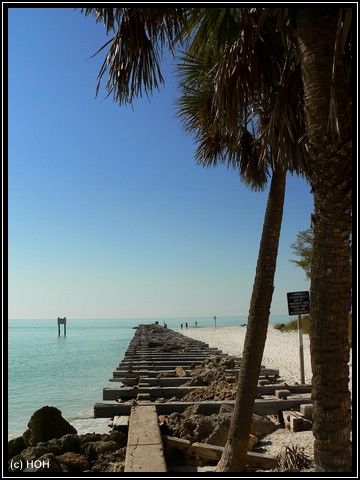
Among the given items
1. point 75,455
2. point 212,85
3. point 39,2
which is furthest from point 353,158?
point 75,455

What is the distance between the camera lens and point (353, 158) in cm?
311

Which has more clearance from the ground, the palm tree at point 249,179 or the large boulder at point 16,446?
the palm tree at point 249,179

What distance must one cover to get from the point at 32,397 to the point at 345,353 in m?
19.6

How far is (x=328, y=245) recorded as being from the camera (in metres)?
3.15

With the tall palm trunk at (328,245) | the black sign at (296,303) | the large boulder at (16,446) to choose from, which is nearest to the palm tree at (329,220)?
the tall palm trunk at (328,245)

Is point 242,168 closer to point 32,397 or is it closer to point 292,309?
point 292,309

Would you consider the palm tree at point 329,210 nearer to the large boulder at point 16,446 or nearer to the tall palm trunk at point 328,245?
the tall palm trunk at point 328,245

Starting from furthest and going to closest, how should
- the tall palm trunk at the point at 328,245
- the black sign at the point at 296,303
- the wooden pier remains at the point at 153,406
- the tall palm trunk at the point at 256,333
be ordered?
1. the black sign at the point at 296,303
2. the wooden pier remains at the point at 153,406
3. the tall palm trunk at the point at 256,333
4. the tall palm trunk at the point at 328,245

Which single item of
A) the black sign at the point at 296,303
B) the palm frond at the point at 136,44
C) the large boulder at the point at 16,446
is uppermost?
the palm frond at the point at 136,44

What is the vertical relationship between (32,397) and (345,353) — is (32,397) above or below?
below

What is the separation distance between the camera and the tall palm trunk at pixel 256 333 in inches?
164

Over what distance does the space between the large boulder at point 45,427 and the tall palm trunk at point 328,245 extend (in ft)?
14.4

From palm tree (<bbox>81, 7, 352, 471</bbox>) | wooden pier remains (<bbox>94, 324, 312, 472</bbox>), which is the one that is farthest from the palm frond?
wooden pier remains (<bbox>94, 324, 312, 472</bbox>)

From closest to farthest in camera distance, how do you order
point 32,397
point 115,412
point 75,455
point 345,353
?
point 345,353, point 75,455, point 115,412, point 32,397
